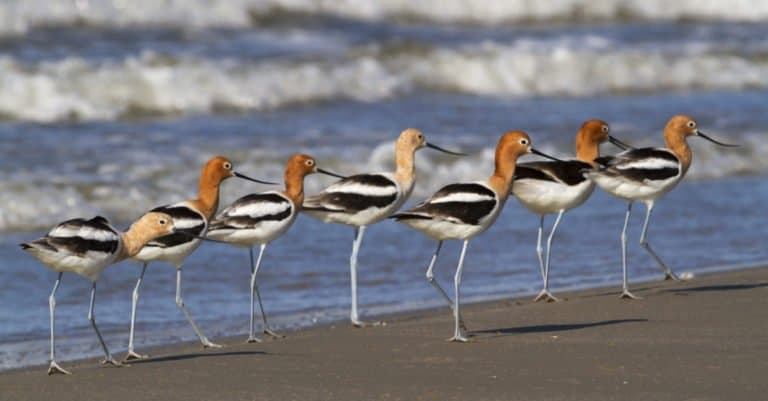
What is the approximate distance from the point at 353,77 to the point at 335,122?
11.6 feet

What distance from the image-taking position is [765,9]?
37.9 m

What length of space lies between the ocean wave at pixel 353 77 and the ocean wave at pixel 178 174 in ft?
12.2

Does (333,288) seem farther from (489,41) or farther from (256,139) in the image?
(489,41)

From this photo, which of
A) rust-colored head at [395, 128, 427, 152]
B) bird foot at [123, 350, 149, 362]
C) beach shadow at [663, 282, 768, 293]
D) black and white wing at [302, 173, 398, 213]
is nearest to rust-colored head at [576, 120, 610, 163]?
beach shadow at [663, 282, 768, 293]

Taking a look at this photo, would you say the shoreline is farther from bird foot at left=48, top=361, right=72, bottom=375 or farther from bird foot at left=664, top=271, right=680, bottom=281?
bird foot at left=48, top=361, right=72, bottom=375

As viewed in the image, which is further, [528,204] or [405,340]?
[528,204]

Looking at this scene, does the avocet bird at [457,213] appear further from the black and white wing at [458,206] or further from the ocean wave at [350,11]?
the ocean wave at [350,11]

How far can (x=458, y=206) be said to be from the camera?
8.85 metres

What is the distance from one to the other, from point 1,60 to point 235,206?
470 inches

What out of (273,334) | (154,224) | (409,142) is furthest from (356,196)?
(154,224)

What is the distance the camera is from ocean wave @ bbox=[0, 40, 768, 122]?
19.6 meters

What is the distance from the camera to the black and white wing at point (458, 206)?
8820 millimetres

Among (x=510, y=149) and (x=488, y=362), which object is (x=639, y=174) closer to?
(x=510, y=149)

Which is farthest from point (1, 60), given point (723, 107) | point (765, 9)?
point (765, 9)
